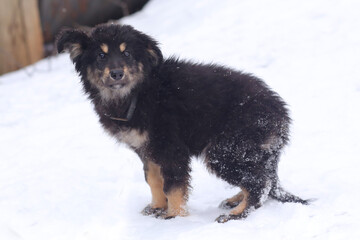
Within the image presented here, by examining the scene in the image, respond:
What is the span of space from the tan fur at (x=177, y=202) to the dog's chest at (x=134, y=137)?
56 centimetres

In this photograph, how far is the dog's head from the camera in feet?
16.2

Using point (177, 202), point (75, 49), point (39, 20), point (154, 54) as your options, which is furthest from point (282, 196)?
point (39, 20)

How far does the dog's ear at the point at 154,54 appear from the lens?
5.16 meters

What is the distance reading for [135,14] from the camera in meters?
11.3

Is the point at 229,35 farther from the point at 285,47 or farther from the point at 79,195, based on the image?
the point at 79,195

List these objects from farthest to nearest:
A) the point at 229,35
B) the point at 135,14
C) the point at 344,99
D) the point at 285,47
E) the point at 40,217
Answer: the point at 135,14 → the point at 229,35 → the point at 285,47 → the point at 344,99 → the point at 40,217

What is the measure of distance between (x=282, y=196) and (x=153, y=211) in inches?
51.1

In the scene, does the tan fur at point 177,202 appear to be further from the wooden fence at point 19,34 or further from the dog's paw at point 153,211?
the wooden fence at point 19,34

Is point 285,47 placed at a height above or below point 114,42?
below

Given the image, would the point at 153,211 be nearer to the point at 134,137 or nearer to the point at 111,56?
the point at 134,137

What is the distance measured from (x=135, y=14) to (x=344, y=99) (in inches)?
221

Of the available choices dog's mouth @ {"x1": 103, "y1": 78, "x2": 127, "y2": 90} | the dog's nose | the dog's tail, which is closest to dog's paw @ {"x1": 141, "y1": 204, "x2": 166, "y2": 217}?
the dog's tail

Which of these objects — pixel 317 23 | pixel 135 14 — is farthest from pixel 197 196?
pixel 135 14

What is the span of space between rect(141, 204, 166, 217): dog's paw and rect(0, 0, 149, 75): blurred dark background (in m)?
5.61
